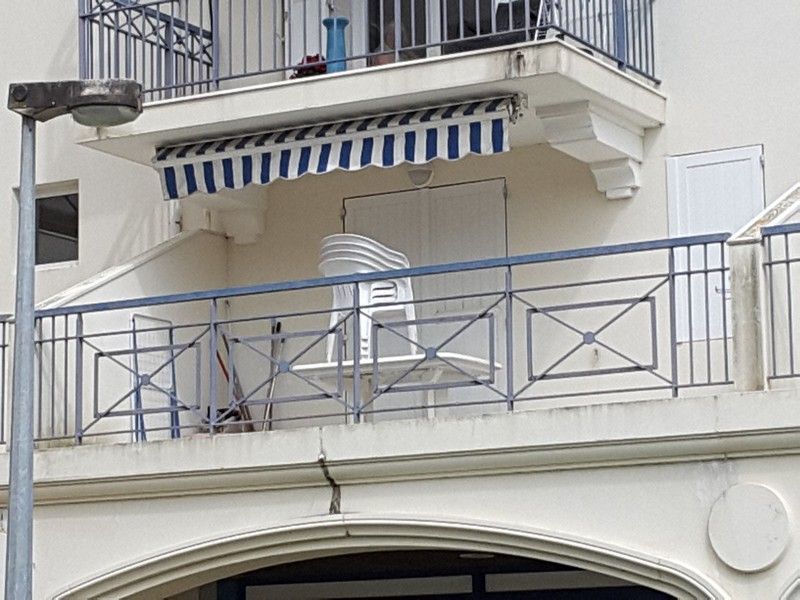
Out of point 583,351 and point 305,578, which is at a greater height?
point 583,351

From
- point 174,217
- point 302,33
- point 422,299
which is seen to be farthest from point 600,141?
point 174,217

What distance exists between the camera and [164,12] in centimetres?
1642

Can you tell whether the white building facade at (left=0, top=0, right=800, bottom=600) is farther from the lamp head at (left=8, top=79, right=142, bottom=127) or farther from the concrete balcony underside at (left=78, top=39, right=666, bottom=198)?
the lamp head at (left=8, top=79, right=142, bottom=127)

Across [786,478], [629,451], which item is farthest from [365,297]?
[786,478]

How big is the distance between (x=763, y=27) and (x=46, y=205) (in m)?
6.57

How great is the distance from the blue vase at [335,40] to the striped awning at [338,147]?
0.71m

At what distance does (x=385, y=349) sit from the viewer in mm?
15297

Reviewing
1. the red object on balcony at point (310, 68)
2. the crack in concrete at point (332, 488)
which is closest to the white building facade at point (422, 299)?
the crack in concrete at point (332, 488)

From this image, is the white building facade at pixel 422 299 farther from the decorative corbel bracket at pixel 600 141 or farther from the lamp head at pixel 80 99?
the lamp head at pixel 80 99

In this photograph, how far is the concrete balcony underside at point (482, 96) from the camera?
13.6 meters

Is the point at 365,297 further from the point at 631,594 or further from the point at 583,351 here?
the point at 631,594

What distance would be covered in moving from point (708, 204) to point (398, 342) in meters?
2.63

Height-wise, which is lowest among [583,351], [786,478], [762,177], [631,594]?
[631,594]

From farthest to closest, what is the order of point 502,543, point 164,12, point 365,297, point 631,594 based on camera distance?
point 164,12 < point 631,594 < point 365,297 < point 502,543
